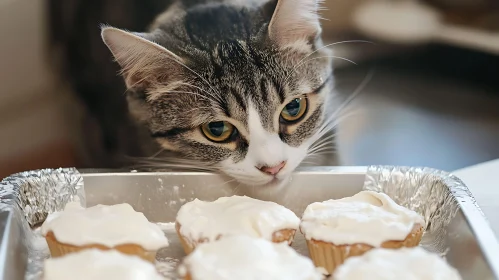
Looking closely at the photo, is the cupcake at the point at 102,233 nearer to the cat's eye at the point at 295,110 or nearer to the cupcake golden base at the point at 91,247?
the cupcake golden base at the point at 91,247

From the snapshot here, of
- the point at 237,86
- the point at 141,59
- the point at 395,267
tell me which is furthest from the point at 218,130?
the point at 395,267

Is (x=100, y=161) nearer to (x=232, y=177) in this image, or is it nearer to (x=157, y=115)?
(x=157, y=115)

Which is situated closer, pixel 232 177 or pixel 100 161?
pixel 232 177

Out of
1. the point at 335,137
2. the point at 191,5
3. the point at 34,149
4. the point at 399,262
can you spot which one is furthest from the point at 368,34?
the point at 34,149

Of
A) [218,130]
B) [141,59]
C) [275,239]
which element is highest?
[141,59]

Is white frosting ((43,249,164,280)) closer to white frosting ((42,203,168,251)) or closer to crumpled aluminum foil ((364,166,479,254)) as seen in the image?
white frosting ((42,203,168,251))

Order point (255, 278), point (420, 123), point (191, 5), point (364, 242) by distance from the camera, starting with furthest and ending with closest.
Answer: point (420, 123) < point (191, 5) < point (364, 242) < point (255, 278)

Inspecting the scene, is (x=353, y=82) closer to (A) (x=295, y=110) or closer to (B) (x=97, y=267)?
(A) (x=295, y=110)
